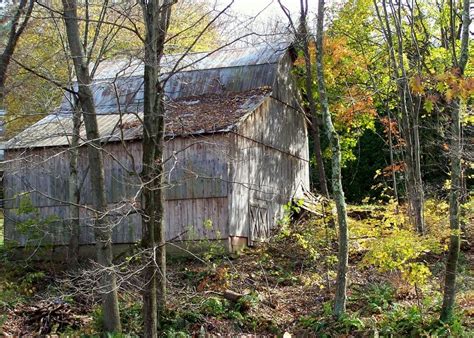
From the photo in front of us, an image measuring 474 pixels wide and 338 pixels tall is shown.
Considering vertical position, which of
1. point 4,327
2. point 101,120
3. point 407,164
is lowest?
point 4,327

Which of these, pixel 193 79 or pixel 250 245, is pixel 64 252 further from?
pixel 193 79

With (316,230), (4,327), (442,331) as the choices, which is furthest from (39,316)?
(442,331)

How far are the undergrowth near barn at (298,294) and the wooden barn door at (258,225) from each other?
1.27 metres

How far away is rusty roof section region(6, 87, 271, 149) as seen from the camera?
19.0 metres

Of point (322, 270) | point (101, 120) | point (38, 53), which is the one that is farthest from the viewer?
point (38, 53)

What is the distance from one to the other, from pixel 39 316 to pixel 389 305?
7718 mm

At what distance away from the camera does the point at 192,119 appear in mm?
19656

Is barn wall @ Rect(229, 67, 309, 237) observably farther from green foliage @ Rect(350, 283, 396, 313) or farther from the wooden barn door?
green foliage @ Rect(350, 283, 396, 313)

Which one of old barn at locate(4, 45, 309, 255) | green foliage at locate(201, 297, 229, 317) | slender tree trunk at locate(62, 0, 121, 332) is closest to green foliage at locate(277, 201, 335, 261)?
old barn at locate(4, 45, 309, 255)

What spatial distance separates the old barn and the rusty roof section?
36 millimetres

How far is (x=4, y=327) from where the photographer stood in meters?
14.3

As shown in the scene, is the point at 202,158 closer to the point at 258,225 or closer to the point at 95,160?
the point at 258,225

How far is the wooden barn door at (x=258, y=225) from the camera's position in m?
20.1

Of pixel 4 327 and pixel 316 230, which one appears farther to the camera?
pixel 316 230
